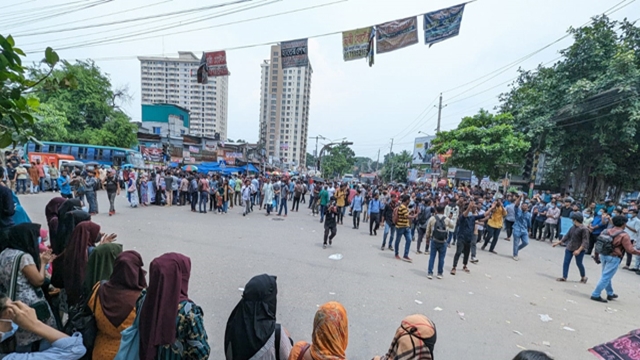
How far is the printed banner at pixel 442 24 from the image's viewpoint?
7.04 meters

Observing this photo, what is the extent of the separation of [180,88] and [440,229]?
3907 inches

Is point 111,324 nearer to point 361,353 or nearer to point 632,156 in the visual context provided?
point 361,353

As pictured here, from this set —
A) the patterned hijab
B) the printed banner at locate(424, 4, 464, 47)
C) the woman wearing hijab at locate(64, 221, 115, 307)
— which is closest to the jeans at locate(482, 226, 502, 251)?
the printed banner at locate(424, 4, 464, 47)

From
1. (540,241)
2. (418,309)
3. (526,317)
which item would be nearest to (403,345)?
(418,309)

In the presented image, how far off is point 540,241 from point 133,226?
604 inches

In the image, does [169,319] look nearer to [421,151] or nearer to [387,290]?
[387,290]

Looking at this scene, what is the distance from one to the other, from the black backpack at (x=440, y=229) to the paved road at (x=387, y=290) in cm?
95

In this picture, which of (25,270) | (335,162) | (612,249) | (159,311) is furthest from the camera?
(335,162)

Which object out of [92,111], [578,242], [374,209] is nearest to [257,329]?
[578,242]

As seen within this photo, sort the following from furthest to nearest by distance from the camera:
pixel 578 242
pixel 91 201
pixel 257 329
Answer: pixel 91 201, pixel 578 242, pixel 257 329

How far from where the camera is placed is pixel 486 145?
18.5 m

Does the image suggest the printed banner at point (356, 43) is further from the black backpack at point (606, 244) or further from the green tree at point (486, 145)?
the green tree at point (486, 145)

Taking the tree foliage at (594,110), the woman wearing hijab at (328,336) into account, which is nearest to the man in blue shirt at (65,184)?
the woman wearing hijab at (328,336)

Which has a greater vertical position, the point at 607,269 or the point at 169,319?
the point at 169,319
